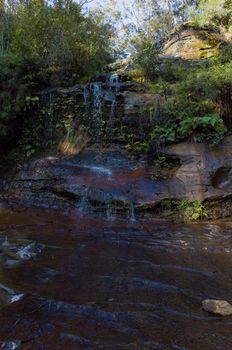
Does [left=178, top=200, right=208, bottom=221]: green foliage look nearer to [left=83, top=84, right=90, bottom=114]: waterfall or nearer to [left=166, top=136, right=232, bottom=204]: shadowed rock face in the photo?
[left=166, top=136, right=232, bottom=204]: shadowed rock face

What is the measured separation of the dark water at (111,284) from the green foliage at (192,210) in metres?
0.42

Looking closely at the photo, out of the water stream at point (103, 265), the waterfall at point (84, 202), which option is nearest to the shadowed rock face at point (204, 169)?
the water stream at point (103, 265)

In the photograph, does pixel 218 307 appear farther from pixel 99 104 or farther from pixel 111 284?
pixel 99 104

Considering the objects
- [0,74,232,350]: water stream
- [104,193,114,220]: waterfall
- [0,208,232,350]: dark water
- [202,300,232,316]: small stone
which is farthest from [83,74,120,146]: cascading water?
[202,300,232,316]: small stone

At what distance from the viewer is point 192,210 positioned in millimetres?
7656

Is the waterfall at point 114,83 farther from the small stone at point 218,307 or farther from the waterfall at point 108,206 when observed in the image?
the small stone at point 218,307

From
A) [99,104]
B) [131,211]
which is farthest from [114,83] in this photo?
[131,211]

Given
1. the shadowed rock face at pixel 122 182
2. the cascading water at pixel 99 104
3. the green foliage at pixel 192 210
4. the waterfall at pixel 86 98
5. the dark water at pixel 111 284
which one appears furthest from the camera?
the waterfall at pixel 86 98

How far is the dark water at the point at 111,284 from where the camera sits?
10.2ft

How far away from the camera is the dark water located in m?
3.10

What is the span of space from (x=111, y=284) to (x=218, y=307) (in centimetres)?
127

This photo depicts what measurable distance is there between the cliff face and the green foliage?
289 inches

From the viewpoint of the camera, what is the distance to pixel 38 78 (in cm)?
1116

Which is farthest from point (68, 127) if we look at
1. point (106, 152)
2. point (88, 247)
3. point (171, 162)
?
point (88, 247)
